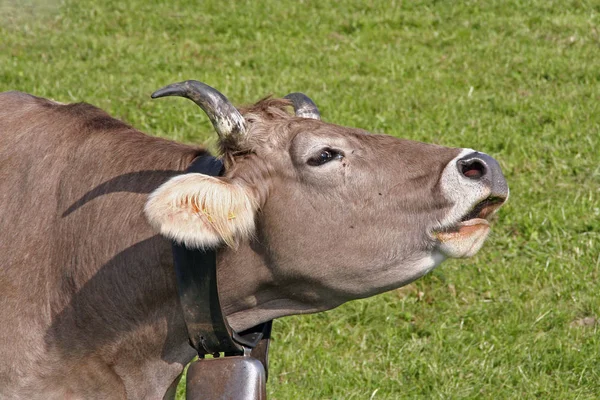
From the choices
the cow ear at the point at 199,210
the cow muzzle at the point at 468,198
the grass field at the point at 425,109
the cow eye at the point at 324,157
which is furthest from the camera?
the grass field at the point at 425,109

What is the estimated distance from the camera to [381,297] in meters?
6.75

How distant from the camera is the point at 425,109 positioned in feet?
31.4

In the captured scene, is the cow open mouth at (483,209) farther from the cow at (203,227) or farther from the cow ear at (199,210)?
the cow ear at (199,210)

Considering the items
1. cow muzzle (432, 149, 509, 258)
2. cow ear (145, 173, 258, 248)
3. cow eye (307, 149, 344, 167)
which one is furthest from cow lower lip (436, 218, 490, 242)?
cow ear (145, 173, 258, 248)

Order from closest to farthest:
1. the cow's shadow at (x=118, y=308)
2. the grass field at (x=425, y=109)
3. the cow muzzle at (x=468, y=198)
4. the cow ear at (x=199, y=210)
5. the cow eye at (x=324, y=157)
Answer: the cow ear at (x=199, y=210), the cow muzzle at (x=468, y=198), the cow eye at (x=324, y=157), the cow's shadow at (x=118, y=308), the grass field at (x=425, y=109)

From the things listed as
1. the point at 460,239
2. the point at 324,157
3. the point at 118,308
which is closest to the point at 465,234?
the point at 460,239

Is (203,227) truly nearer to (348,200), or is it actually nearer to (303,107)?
(348,200)

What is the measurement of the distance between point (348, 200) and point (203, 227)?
658 millimetres

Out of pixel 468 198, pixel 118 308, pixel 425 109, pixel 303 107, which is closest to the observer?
pixel 468 198

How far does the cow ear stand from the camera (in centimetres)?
371

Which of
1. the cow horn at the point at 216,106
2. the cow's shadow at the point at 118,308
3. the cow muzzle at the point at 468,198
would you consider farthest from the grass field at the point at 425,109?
the cow muzzle at the point at 468,198

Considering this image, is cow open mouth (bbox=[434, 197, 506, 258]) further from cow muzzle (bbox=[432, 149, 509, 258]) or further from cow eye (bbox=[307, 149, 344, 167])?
cow eye (bbox=[307, 149, 344, 167])

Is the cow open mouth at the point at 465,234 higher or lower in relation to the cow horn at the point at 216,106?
lower

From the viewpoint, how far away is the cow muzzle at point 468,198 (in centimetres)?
394
